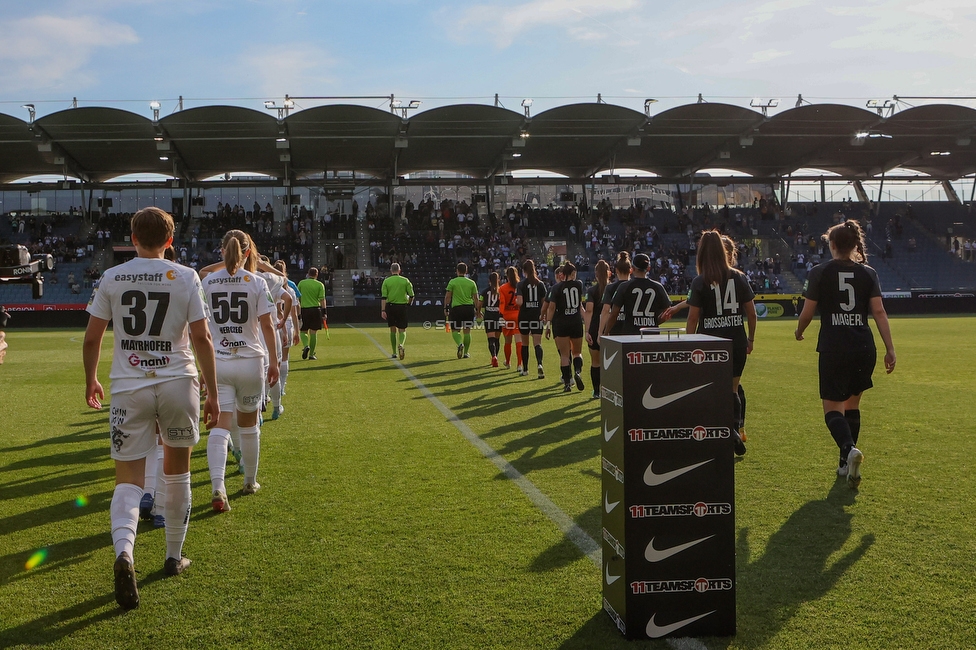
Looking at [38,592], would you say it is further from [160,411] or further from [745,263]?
[745,263]

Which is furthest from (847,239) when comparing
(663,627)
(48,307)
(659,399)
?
(48,307)

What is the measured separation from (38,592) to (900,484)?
226 inches

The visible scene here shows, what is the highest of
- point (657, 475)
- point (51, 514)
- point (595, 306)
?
point (595, 306)

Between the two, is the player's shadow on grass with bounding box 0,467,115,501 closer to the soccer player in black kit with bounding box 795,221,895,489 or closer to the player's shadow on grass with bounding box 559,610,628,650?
the player's shadow on grass with bounding box 559,610,628,650

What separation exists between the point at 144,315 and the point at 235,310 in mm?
1710

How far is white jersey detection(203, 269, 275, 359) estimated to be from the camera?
5.69 meters

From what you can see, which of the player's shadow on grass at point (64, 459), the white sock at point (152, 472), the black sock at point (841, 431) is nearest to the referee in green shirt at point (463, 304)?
the player's shadow on grass at point (64, 459)

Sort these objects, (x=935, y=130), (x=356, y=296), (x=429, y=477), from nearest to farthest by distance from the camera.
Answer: (x=429, y=477) < (x=356, y=296) < (x=935, y=130)

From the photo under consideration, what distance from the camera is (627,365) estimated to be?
11.0 feet

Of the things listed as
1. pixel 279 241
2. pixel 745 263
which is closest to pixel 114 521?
pixel 279 241

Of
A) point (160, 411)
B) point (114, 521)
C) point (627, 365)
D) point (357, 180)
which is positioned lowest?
point (114, 521)

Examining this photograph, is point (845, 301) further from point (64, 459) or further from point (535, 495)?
point (64, 459)

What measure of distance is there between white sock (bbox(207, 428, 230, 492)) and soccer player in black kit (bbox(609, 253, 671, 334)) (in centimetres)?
482

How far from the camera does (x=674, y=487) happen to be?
342 centimetres
